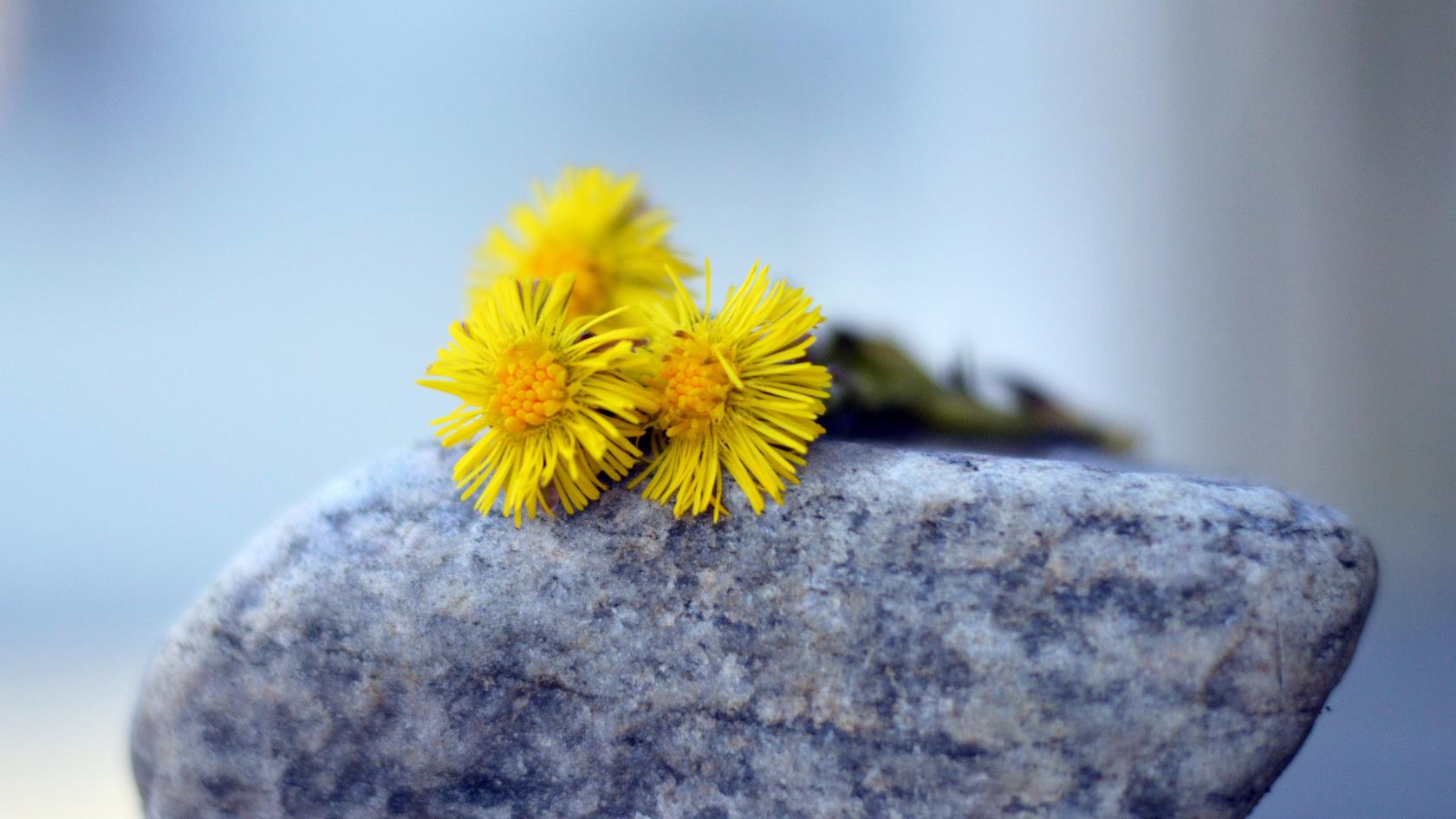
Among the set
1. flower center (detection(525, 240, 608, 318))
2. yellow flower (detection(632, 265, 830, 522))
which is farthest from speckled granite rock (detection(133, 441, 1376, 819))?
flower center (detection(525, 240, 608, 318))

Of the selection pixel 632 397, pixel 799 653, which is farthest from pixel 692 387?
pixel 799 653

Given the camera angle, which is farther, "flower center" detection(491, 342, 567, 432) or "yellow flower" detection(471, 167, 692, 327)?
"yellow flower" detection(471, 167, 692, 327)

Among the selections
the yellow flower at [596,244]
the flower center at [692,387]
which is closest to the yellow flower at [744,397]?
the flower center at [692,387]

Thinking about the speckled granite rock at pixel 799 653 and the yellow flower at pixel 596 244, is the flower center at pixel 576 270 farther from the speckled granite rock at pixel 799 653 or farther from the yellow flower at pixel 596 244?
the speckled granite rock at pixel 799 653

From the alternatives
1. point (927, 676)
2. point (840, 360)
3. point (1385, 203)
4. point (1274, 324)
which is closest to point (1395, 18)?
point (1385, 203)

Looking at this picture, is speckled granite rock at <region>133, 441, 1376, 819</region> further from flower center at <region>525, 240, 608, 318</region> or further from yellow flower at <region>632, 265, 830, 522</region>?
flower center at <region>525, 240, 608, 318</region>

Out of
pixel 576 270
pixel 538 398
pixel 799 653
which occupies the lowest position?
pixel 799 653

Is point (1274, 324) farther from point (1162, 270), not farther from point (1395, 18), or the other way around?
point (1395, 18)

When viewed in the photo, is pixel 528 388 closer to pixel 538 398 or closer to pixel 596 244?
pixel 538 398
